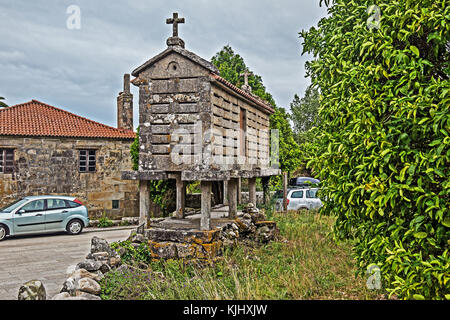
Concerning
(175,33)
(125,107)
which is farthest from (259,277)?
(125,107)

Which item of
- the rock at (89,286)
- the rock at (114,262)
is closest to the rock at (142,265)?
the rock at (114,262)

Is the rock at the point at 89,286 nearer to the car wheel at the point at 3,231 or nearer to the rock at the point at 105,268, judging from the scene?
the rock at the point at 105,268

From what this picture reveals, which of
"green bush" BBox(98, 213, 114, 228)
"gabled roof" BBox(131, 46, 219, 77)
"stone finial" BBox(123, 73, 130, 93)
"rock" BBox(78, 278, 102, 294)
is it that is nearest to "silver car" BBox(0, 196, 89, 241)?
"green bush" BBox(98, 213, 114, 228)

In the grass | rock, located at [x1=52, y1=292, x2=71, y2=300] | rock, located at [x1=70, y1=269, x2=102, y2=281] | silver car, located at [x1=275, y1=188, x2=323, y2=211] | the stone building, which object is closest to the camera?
rock, located at [x1=52, y1=292, x2=71, y2=300]

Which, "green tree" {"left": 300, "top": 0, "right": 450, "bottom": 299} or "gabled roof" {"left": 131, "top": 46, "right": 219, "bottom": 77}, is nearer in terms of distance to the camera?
"green tree" {"left": 300, "top": 0, "right": 450, "bottom": 299}

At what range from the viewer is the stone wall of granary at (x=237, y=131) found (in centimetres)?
972

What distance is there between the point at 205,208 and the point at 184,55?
12.7 feet

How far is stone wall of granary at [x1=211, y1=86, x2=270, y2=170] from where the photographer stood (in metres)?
9.72

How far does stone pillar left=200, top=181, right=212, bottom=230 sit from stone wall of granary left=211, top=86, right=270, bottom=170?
2.71 ft

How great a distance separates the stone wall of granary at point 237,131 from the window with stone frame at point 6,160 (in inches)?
488

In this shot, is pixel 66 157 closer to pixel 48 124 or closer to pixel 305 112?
pixel 48 124

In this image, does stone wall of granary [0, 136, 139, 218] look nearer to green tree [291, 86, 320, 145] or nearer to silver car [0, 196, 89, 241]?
silver car [0, 196, 89, 241]
